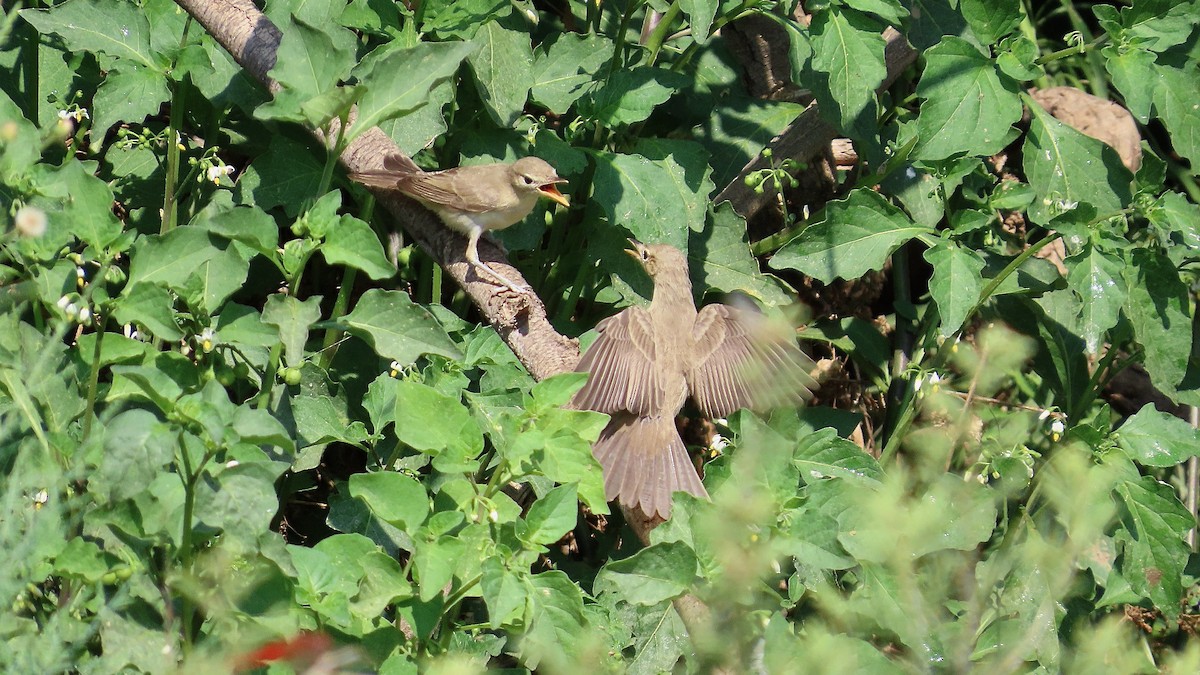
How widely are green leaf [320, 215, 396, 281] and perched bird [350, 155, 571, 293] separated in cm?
94

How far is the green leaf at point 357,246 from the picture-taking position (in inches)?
123

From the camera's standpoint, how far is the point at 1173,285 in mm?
4504

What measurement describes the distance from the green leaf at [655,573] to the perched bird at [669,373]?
117 centimetres

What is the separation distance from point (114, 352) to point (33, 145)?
59cm

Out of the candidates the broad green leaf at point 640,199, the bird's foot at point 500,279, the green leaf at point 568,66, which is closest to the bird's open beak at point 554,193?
the broad green leaf at point 640,199

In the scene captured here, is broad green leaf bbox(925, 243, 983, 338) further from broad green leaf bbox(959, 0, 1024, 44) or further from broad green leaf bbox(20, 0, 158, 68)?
broad green leaf bbox(20, 0, 158, 68)

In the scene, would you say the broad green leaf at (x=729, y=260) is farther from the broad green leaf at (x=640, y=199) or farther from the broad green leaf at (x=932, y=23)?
the broad green leaf at (x=932, y=23)

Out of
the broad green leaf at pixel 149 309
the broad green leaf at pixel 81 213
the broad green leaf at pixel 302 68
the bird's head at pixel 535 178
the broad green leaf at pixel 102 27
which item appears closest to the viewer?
the broad green leaf at pixel 149 309

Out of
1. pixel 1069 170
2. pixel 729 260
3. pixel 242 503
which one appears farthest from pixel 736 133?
pixel 242 503

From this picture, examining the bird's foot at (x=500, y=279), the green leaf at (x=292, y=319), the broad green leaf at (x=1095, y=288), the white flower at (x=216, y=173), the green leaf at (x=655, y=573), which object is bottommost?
the broad green leaf at (x=1095, y=288)

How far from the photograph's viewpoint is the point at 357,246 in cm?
314

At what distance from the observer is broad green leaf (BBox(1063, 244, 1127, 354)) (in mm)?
4266

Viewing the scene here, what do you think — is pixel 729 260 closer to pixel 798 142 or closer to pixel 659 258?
pixel 659 258

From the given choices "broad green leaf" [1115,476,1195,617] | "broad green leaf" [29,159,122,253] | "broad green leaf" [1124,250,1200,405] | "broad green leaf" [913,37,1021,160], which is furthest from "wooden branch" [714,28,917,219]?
"broad green leaf" [29,159,122,253]
